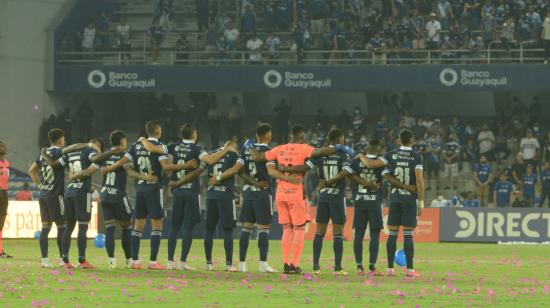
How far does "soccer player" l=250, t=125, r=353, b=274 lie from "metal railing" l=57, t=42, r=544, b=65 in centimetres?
2528

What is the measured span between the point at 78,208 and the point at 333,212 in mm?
4061

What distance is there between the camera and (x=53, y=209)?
67.7 ft

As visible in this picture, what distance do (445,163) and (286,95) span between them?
10755 mm

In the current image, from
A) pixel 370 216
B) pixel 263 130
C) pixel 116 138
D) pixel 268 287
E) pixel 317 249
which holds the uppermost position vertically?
pixel 263 130

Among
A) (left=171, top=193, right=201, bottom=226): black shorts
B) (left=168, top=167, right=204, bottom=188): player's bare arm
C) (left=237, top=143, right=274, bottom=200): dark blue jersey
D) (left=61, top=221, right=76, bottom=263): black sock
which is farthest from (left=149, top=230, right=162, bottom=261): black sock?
(left=237, top=143, right=274, bottom=200): dark blue jersey

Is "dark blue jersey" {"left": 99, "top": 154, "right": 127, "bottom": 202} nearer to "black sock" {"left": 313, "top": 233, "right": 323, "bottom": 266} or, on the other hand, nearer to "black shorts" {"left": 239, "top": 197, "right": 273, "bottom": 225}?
"black shorts" {"left": 239, "top": 197, "right": 273, "bottom": 225}

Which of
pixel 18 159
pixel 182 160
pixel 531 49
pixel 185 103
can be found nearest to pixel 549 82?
pixel 531 49

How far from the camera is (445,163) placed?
4175cm

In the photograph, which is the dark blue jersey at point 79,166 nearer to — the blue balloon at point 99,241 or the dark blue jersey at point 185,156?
the dark blue jersey at point 185,156

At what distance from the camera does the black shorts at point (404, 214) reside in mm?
19359

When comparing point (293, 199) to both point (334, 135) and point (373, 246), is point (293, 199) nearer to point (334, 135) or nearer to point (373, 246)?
point (334, 135)

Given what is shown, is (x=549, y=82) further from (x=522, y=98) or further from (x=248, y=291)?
(x=248, y=291)

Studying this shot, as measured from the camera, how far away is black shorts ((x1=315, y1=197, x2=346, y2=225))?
1966cm

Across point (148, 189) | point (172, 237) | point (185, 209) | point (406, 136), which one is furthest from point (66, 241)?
point (406, 136)
